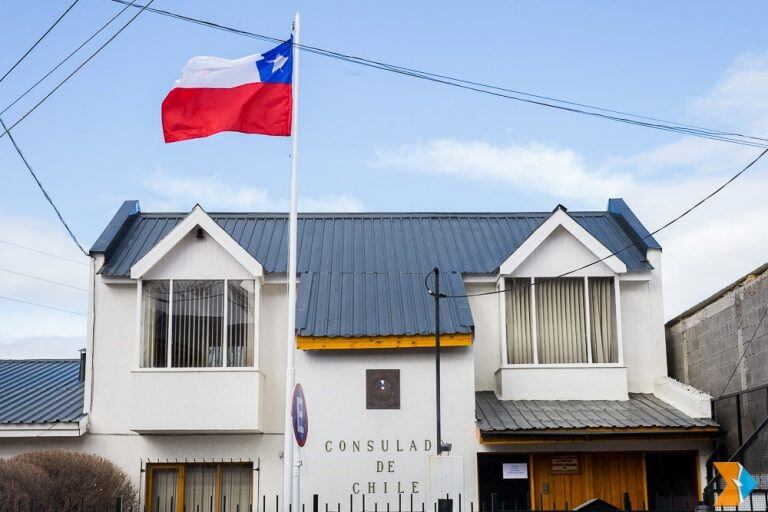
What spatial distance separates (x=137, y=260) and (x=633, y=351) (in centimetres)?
985

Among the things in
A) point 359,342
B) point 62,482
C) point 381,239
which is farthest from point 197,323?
point 381,239

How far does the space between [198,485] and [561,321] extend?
7.49 m

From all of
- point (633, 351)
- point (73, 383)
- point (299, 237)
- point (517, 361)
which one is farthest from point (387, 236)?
point (73, 383)

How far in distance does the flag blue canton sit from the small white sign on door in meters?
7.93

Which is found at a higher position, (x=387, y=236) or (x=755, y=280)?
(x=387, y=236)

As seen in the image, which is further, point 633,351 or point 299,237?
point 299,237

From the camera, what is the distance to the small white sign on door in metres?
18.6

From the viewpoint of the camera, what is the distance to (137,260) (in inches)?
804

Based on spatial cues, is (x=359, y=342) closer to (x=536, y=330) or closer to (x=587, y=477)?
(x=536, y=330)

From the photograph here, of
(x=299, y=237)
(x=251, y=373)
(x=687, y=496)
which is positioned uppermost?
(x=299, y=237)

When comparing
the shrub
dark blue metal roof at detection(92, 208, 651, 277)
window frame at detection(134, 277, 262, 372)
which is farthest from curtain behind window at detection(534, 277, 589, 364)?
the shrub

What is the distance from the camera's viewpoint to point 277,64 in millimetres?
15836

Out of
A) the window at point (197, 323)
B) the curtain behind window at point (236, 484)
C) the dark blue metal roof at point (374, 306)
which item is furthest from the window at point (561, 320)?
the curtain behind window at point (236, 484)

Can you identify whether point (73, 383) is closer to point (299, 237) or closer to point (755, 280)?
point (299, 237)
